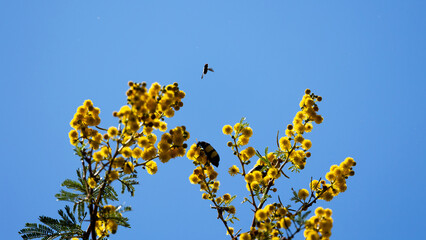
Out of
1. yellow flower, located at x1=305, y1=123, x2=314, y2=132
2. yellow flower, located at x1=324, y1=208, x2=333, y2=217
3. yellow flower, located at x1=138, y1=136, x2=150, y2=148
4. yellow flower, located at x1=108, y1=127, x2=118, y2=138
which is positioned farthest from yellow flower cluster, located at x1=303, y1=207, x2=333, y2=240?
yellow flower, located at x1=108, y1=127, x2=118, y2=138

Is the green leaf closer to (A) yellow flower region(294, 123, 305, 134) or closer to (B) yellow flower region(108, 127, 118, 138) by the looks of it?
(B) yellow flower region(108, 127, 118, 138)

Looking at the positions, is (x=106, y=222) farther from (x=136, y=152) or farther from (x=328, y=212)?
(x=328, y=212)

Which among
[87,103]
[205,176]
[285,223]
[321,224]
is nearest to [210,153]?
[205,176]

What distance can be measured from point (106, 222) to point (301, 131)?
326cm

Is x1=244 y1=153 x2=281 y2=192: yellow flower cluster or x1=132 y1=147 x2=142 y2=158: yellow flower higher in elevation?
x1=132 y1=147 x2=142 y2=158: yellow flower

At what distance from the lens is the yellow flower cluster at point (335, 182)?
476 cm

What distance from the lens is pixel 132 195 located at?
485 centimetres

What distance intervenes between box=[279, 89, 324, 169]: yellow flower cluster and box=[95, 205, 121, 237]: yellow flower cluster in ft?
9.09

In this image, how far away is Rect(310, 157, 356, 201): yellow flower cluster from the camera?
4.76 metres

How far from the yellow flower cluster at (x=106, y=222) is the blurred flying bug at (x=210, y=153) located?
150 centimetres

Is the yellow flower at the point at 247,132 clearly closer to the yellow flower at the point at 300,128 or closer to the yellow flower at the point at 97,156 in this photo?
the yellow flower at the point at 300,128

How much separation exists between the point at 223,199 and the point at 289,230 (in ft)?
4.21

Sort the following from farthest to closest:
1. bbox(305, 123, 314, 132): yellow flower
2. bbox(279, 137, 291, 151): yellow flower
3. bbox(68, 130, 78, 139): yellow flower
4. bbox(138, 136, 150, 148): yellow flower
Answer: bbox(305, 123, 314, 132): yellow flower < bbox(279, 137, 291, 151): yellow flower < bbox(68, 130, 78, 139): yellow flower < bbox(138, 136, 150, 148): yellow flower

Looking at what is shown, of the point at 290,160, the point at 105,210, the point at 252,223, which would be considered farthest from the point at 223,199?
the point at 105,210
